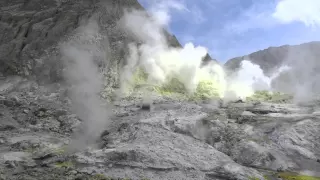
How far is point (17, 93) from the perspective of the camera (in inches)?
2464

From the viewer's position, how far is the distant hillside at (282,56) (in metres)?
133

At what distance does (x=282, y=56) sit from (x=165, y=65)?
78.3 metres

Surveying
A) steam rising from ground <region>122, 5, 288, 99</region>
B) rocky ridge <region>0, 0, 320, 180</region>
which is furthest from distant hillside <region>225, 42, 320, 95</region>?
rocky ridge <region>0, 0, 320, 180</region>

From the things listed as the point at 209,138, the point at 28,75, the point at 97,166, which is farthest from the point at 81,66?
the point at 97,166

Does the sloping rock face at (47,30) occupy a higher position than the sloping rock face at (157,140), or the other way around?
the sloping rock face at (47,30)

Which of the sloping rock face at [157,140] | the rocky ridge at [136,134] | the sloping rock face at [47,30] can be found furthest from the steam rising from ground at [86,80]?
the sloping rock face at [47,30]

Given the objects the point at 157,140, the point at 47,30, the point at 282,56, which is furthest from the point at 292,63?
the point at 157,140

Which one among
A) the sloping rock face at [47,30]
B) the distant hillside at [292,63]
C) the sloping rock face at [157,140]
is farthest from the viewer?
the distant hillside at [292,63]

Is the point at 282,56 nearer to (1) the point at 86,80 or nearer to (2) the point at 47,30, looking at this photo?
(2) the point at 47,30

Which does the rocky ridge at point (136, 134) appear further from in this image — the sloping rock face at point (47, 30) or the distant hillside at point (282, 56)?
the distant hillside at point (282, 56)

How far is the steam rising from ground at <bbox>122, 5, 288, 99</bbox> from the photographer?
75562 mm

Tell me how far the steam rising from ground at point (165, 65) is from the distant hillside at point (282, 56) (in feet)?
167

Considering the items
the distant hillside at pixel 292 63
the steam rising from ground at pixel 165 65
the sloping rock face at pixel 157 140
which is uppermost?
the distant hillside at pixel 292 63

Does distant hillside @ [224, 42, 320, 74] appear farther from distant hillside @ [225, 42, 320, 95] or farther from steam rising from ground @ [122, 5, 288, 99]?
steam rising from ground @ [122, 5, 288, 99]
